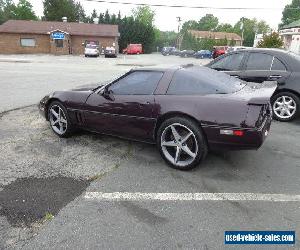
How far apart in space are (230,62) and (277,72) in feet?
3.67

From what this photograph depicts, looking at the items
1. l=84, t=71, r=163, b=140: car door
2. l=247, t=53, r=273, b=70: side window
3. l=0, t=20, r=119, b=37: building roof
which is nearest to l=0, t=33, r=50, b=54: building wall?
l=0, t=20, r=119, b=37: building roof

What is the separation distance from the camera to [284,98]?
21.4ft

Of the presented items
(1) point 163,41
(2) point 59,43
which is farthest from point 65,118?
(1) point 163,41

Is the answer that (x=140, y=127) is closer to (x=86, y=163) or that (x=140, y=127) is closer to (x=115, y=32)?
(x=86, y=163)

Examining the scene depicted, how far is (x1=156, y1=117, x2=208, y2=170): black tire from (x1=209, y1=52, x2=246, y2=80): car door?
3.40m

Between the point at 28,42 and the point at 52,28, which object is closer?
the point at 28,42

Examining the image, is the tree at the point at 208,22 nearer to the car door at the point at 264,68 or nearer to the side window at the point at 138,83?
the car door at the point at 264,68

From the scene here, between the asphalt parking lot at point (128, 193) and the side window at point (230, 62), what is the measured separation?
224cm

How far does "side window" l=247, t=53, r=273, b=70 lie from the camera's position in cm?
668

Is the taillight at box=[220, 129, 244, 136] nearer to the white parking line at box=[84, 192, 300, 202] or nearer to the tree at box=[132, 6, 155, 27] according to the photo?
the white parking line at box=[84, 192, 300, 202]

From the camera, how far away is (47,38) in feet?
142

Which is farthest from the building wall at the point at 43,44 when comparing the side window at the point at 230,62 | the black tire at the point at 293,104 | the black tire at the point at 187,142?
the black tire at the point at 187,142

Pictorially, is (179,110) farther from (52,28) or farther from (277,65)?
(52,28)

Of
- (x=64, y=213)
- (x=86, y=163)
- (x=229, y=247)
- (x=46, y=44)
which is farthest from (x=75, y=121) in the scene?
(x=46, y=44)
